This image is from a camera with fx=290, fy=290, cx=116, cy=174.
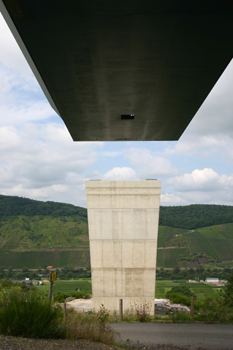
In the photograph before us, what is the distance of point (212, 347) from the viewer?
6754 mm

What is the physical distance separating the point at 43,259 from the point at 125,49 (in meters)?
116

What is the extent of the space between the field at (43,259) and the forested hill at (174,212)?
2314 cm

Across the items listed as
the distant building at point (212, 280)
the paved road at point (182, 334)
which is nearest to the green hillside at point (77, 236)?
the distant building at point (212, 280)

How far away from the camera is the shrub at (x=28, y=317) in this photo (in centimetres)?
490

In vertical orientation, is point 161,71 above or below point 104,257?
above

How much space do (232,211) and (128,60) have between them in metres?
132

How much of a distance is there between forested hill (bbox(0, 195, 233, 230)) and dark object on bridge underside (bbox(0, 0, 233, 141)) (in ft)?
375

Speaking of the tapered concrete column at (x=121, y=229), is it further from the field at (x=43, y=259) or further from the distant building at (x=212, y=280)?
the field at (x=43, y=259)

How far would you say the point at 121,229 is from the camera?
53.7 feet

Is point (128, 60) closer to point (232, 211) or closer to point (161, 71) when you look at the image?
point (161, 71)

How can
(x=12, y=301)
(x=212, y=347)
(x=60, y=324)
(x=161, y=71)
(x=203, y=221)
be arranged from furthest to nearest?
(x=203, y=221), (x=212, y=347), (x=60, y=324), (x=12, y=301), (x=161, y=71)

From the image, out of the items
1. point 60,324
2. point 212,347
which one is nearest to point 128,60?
point 60,324

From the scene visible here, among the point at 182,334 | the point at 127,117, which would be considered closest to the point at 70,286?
the point at 182,334

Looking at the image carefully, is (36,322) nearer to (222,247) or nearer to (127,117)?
(127,117)
